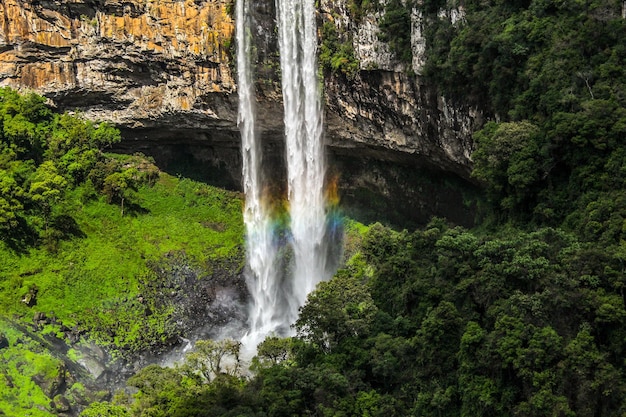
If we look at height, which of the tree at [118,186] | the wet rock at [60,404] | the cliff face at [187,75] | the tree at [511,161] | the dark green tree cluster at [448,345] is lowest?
the wet rock at [60,404]

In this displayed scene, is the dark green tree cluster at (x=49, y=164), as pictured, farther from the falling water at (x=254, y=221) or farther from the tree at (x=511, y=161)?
the tree at (x=511, y=161)

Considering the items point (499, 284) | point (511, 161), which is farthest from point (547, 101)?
point (499, 284)

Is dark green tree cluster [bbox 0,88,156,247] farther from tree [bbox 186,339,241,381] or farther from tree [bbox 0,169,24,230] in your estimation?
tree [bbox 186,339,241,381]

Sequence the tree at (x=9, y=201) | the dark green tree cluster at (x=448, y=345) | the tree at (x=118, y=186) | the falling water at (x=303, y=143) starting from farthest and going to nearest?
the tree at (x=118, y=186), the falling water at (x=303, y=143), the tree at (x=9, y=201), the dark green tree cluster at (x=448, y=345)

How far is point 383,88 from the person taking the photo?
40.1 m

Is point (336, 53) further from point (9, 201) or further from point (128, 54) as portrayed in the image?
point (9, 201)

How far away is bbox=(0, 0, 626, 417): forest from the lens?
1055 inches

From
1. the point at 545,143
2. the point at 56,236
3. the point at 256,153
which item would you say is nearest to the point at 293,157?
the point at 256,153

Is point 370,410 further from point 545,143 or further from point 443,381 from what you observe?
point 545,143

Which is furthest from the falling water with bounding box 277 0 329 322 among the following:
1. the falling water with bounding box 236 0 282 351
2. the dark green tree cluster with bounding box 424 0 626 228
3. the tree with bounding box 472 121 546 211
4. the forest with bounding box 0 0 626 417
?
the tree with bounding box 472 121 546 211

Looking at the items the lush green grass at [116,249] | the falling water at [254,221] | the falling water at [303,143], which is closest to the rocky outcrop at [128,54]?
the falling water at [254,221]

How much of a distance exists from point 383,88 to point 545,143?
367 inches

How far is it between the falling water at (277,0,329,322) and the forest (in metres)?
1.17

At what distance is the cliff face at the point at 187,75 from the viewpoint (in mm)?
40344
